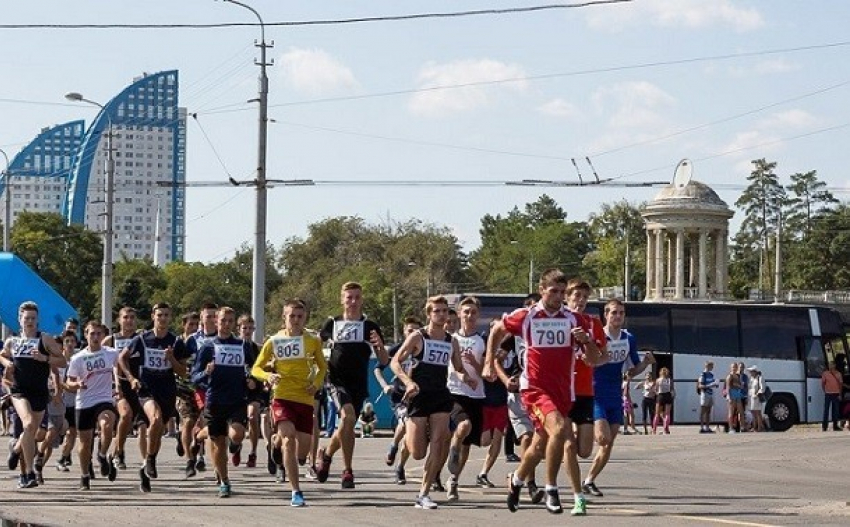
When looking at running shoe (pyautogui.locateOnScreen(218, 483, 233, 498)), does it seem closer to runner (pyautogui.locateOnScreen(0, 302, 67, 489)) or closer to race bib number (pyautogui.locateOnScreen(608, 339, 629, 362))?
runner (pyautogui.locateOnScreen(0, 302, 67, 489))

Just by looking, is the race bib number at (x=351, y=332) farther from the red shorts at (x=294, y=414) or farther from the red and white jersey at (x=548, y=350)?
the red and white jersey at (x=548, y=350)

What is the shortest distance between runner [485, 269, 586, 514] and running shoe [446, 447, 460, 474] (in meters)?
2.13

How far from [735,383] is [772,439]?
868 cm

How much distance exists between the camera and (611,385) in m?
15.7

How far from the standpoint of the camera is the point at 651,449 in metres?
27.3

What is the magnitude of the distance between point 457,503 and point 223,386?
265 cm

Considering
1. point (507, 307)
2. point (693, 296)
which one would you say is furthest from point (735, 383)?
point (693, 296)

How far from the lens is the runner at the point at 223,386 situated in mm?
15922

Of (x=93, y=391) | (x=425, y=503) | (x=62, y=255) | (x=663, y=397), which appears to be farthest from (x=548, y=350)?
(x=62, y=255)

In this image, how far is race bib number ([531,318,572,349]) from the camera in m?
13.6

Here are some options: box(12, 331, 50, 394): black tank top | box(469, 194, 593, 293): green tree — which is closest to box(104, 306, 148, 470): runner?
box(12, 331, 50, 394): black tank top

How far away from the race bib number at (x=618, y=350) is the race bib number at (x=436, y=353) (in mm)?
1586

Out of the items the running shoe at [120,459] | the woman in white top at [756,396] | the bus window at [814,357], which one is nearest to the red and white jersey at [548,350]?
the running shoe at [120,459]

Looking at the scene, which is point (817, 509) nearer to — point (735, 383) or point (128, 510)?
point (128, 510)
